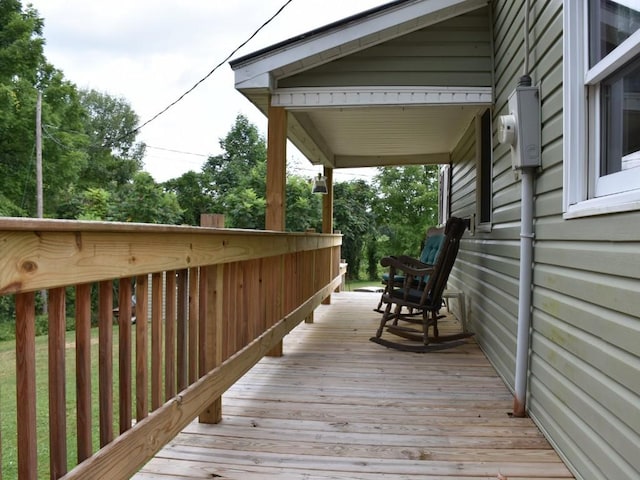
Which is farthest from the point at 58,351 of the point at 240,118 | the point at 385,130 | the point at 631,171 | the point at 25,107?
the point at 240,118

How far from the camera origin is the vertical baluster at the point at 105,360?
128 cm

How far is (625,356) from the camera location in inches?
59.1

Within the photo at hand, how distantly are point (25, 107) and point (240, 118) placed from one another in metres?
13.2

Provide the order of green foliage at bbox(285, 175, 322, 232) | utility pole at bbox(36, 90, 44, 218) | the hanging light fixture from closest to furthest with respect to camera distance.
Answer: the hanging light fixture < utility pole at bbox(36, 90, 44, 218) < green foliage at bbox(285, 175, 322, 232)

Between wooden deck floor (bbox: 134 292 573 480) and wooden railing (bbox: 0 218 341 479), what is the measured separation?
0.25 metres

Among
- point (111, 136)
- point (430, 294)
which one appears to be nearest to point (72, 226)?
point (430, 294)

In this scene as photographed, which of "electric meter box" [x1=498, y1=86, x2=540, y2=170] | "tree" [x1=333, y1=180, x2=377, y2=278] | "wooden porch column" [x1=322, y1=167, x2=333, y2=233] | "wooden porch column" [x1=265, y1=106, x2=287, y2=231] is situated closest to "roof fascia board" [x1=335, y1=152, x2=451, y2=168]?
"wooden porch column" [x1=322, y1=167, x2=333, y2=233]

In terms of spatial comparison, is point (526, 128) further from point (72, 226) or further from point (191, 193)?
point (191, 193)

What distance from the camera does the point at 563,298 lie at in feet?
6.70

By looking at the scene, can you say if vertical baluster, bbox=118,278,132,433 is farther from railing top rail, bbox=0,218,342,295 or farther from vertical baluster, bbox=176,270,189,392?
vertical baluster, bbox=176,270,189,392

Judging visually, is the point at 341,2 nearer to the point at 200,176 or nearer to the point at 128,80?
the point at 200,176

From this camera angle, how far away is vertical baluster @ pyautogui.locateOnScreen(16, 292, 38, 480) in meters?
1.00

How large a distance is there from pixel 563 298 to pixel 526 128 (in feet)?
2.94

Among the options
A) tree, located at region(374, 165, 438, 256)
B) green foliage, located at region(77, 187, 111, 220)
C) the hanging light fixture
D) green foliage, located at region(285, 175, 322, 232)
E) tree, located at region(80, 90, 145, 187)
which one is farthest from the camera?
tree, located at region(80, 90, 145, 187)
